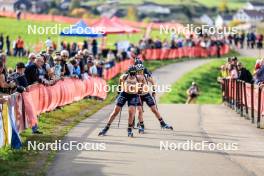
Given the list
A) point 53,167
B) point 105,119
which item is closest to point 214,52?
point 105,119

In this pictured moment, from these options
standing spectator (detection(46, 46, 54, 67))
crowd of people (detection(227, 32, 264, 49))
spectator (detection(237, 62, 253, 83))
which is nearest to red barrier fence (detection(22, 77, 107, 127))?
standing spectator (detection(46, 46, 54, 67))

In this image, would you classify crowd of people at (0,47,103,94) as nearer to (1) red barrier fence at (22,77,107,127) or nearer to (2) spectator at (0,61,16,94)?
(2) spectator at (0,61,16,94)

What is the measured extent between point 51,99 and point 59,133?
413 centimetres

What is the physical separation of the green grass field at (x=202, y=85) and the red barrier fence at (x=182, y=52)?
3590 millimetres

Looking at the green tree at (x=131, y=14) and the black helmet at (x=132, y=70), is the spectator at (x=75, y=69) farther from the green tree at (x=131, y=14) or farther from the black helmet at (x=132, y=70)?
the green tree at (x=131, y=14)

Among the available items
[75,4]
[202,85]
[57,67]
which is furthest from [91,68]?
[75,4]

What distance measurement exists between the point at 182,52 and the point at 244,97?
3838cm

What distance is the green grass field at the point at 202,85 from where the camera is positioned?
39900 millimetres

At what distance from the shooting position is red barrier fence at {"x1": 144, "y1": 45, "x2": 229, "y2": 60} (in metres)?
56.8

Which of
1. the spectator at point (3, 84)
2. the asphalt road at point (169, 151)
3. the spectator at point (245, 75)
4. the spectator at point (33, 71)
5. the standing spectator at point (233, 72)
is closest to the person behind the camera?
the asphalt road at point (169, 151)

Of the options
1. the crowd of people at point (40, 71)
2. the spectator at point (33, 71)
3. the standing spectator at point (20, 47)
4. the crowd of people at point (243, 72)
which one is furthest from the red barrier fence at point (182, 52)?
Result: the spectator at point (33, 71)

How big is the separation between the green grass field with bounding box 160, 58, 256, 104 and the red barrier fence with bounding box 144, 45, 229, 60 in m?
3.59

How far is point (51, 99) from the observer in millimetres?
21359

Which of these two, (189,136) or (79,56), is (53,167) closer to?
(189,136)
